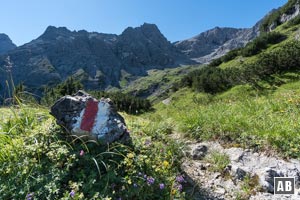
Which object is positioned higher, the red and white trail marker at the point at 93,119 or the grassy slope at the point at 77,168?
the red and white trail marker at the point at 93,119

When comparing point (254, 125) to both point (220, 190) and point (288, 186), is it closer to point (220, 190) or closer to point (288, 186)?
point (288, 186)

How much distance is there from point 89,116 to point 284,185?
13.4 feet

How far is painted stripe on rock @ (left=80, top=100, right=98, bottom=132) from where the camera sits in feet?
19.2

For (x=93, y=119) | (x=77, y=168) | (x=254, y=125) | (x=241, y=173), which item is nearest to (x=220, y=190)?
(x=241, y=173)

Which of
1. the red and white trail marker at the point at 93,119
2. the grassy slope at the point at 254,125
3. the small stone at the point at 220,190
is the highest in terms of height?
the red and white trail marker at the point at 93,119

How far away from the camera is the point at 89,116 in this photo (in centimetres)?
602

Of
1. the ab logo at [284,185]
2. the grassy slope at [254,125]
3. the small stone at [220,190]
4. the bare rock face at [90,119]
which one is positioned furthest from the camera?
the grassy slope at [254,125]

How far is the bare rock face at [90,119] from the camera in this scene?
5.84m

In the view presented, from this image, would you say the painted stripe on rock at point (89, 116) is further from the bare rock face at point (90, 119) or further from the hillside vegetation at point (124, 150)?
the hillside vegetation at point (124, 150)

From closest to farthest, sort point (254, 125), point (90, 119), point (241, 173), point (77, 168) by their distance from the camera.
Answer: point (77, 168)
point (241, 173)
point (90, 119)
point (254, 125)

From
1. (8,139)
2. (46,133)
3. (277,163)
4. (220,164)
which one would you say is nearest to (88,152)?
(46,133)

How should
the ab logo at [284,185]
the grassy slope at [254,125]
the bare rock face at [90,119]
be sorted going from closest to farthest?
the ab logo at [284,185] → the bare rock face at [90,119] → the grassy slope at [254,125]

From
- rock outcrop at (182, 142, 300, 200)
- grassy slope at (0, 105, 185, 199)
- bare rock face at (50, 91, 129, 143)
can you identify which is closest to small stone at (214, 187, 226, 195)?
rock outcrop at (182, 142, 300, 200)

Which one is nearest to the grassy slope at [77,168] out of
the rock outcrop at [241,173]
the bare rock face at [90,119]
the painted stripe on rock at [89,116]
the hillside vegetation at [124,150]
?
the hillside vegetation at [124,150]
